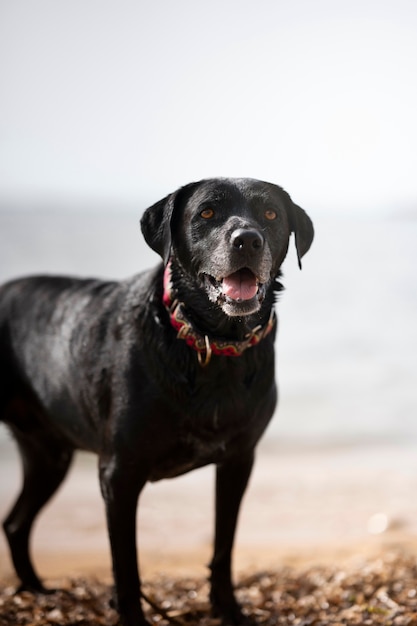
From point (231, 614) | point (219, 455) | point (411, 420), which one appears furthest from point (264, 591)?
point (411, 420)

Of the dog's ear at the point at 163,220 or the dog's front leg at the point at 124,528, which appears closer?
the dog's ear at the point at 163,220

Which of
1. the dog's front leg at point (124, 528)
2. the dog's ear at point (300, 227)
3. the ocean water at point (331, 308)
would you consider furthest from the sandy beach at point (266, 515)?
the dog's ear at point (300, 227)

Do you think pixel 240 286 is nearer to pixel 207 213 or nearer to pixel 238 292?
pixel 238 292

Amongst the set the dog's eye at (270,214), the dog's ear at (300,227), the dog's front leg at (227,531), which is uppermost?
the dog's eye at (270,214)

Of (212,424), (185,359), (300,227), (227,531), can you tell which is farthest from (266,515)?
(300,227)

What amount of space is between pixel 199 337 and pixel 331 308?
10024 mm

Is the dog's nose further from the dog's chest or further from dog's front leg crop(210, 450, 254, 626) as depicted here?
dog's front leg crop(210, 450, 254, 626)

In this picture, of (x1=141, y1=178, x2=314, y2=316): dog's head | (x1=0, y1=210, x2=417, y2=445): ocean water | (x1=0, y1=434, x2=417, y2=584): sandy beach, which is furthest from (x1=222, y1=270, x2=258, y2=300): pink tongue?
(x1=0, y1=210, x2=417, y2=445): ocean water

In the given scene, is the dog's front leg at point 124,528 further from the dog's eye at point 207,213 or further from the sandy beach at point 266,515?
the sandy beach at point 266,515

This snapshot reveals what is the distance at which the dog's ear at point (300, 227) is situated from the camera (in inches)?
121

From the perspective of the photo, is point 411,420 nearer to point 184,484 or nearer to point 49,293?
point 184,484

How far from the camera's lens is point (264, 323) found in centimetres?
311

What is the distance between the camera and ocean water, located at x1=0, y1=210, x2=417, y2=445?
343 inches

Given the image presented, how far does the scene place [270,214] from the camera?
2.94 meters
